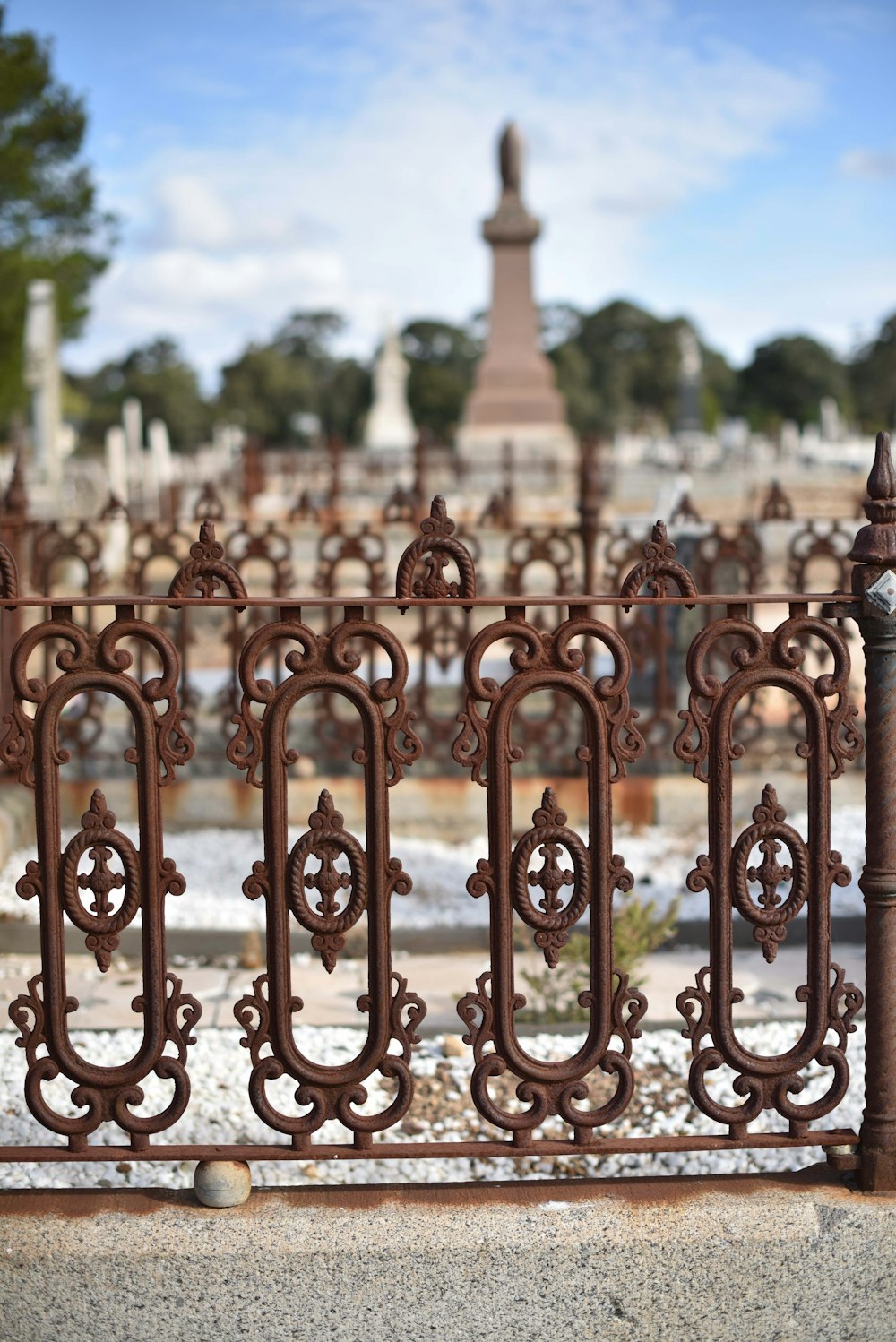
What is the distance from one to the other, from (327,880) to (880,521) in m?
1.19

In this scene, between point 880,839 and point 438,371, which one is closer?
point 880,839

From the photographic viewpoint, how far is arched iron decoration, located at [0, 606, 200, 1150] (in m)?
2.52

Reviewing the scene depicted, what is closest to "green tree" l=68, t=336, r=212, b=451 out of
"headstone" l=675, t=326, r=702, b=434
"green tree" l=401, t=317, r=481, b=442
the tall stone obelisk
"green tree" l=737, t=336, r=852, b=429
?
"green tree" l=401, t=317, r=481, b=442

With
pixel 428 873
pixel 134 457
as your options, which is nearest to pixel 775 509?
pixel 428 873

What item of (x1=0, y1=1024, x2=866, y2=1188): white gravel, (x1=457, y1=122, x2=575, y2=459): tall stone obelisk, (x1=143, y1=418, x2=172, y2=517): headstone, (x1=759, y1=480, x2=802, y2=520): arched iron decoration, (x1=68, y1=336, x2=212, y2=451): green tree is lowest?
(x1=0, y1=1024, x2=866, y2=1188): white gravel

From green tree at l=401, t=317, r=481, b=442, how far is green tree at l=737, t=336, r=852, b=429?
1716 centimetres

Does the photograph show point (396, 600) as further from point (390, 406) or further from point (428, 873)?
point (390, 406)

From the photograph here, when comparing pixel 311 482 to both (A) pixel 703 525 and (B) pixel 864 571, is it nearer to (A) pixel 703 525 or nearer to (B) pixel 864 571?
(A) pixel 703 525

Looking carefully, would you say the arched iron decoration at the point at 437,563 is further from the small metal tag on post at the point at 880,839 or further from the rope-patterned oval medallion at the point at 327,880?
the small metal tag on post at the point at 880,839

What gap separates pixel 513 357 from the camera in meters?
27.6

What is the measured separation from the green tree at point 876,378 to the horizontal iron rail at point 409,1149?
53264 mm

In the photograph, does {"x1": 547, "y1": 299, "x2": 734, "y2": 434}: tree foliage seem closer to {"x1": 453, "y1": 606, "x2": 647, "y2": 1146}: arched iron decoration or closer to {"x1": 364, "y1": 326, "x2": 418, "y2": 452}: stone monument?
{"x1": 364, "y1": 326, "x2": 418, "y2": 452}: stone monument

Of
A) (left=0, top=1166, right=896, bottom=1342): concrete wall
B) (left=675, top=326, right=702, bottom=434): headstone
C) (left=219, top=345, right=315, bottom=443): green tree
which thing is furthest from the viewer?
(left=219, top=345, right=315, bottom=443): green tree

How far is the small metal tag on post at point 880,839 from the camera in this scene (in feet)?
8.36
